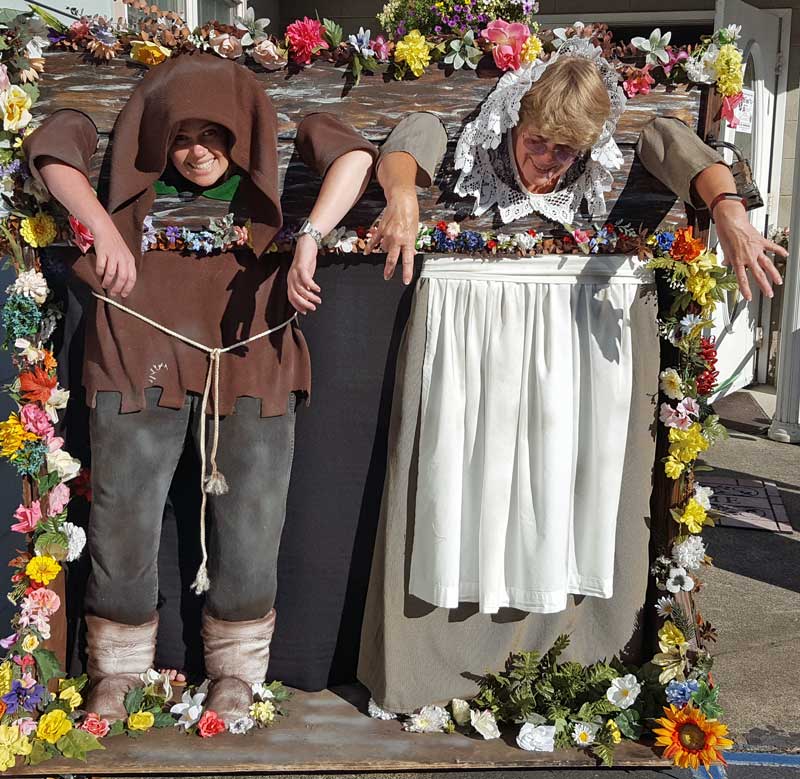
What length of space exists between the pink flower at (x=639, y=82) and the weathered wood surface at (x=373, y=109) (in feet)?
0.11

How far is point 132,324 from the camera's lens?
2.53 meters

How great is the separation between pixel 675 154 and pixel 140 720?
2.16m

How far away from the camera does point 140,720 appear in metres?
2.64

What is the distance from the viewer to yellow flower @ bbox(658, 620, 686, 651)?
2664 mm

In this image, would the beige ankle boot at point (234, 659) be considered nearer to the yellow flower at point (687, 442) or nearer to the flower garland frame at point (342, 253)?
the flower garland frame at point (342, 253)

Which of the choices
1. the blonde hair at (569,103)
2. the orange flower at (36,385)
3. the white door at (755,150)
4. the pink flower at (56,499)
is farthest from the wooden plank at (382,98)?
the white door at (755,150)

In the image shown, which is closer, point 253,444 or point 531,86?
point 531,86

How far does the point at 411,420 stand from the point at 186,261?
78cm

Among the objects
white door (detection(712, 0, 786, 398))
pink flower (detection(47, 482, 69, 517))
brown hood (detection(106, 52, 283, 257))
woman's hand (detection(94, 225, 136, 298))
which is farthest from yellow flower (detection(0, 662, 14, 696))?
white door (detection(712, 0, 786, 398))

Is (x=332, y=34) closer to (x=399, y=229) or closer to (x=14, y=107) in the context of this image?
(x=399, y=229)

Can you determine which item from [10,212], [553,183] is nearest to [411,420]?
[553,183]

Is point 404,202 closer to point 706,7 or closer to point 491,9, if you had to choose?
point 491,9

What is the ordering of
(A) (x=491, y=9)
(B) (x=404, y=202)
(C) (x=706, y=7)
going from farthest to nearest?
1. (C) (x=706, y=7)
2. (A) (x=491, y=9)
3. (B) (x=404, y=202)

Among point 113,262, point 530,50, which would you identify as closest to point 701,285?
point 530,50
